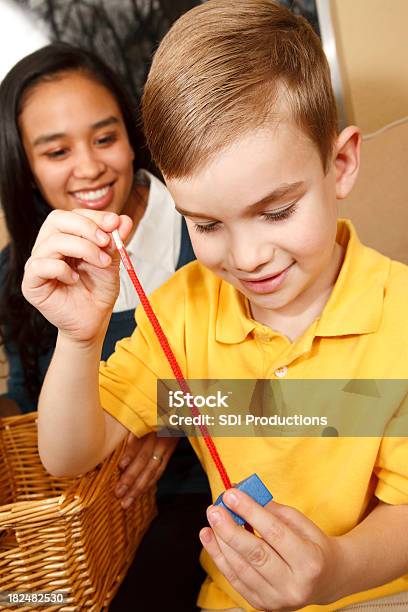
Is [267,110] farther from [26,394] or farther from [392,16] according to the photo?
[26,394]

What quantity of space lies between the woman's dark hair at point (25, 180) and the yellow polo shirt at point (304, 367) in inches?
21.5

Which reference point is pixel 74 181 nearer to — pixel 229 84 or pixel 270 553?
pixel 229 84

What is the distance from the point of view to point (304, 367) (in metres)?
0.88

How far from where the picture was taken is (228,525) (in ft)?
→ 2.15

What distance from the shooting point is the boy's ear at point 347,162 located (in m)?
0.84

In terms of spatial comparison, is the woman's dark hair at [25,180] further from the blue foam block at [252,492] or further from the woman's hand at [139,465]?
the blue foam block at [252,492]

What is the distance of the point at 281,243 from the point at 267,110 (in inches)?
5.4

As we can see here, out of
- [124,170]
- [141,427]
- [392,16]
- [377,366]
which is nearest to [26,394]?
[124,170]

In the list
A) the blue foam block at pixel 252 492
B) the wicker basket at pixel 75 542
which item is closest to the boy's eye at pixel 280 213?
the blue foam block at pixel 252 492

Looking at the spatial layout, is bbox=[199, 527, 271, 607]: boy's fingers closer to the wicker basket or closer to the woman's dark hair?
the wicker basket

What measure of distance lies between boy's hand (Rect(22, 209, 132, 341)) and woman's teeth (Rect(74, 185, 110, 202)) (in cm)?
57

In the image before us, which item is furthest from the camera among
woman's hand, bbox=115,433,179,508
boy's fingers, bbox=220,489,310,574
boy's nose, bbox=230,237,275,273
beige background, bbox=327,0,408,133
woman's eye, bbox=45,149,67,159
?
woman's eye, bbox=45,149,67,159

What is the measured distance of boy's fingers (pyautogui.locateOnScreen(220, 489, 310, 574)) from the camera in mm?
657

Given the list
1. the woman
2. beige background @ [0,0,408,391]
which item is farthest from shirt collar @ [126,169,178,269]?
beige background @ [0,0,408,391]
